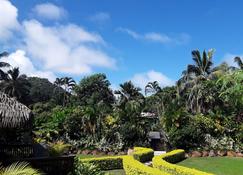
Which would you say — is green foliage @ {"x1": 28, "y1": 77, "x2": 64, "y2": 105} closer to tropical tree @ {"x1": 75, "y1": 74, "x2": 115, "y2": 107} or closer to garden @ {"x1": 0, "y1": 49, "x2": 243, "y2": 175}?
tropical tree @ {"x1": 75, "y1": 74, "x2": 115, "y2": 107}

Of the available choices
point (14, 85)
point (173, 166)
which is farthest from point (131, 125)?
point (14, 85)

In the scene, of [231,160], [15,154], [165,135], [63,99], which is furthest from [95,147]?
[63,99]

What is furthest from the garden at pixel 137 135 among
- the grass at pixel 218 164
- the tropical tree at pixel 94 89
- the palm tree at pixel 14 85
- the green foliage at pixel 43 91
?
the green foliage at pixel 43 91

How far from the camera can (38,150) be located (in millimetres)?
16266

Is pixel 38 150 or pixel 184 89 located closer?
pixel 38 150

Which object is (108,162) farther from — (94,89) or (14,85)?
(94,89)

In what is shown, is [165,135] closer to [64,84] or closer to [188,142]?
[188,142]

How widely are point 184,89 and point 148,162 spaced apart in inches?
811

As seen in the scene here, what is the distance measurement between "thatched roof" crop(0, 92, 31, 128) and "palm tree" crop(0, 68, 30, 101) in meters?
43.5

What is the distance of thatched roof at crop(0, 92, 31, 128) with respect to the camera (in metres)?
12.8

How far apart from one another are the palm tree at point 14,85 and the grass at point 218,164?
120 ft

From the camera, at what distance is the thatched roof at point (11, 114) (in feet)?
42.1

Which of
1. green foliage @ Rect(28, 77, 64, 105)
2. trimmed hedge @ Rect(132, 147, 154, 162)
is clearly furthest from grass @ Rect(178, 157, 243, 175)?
green foliage @ Rect(28, 77, 64, 105)

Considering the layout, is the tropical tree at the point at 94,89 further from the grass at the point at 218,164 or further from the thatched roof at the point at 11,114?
the thatched roof at the point at 11,114
